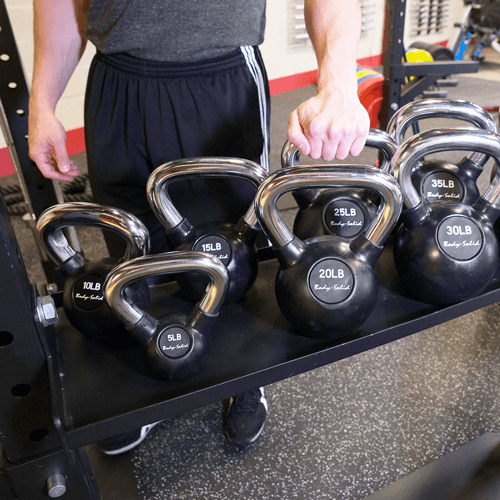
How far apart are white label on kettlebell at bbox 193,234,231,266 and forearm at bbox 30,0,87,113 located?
0.47 meters

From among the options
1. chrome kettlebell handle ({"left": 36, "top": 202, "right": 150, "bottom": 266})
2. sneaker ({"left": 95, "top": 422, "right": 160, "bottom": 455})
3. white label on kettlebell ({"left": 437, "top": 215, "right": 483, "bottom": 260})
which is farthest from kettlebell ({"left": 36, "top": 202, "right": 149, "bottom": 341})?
sneaker ({"left": 95, "top": 422, "right": 160, "bottom": 455})

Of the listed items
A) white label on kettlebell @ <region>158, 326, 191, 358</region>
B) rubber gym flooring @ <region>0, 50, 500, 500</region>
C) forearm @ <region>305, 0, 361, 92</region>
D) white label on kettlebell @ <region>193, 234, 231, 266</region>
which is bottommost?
rubber gym flooring @ <region>0, 50, 500, 500</region>

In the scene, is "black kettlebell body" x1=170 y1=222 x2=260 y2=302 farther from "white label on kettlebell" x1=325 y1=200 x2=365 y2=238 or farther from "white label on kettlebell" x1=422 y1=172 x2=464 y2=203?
"white label on kettlebell" x1=422 y1=172 x2=464 y2=203

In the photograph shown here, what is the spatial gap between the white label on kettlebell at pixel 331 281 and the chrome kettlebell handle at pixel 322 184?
64 mm

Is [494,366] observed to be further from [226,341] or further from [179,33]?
[179,33]

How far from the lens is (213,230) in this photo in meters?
0.68

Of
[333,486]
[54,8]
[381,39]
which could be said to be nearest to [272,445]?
[333,486]

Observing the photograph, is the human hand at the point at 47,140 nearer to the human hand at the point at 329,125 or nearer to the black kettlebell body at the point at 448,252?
the human hand at the point at 329,125

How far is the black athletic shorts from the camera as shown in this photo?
90 centimetres

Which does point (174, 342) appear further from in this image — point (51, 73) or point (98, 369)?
point (51, 73)

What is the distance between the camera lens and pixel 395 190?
22.5 inches

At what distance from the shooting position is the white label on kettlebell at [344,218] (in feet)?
2.35

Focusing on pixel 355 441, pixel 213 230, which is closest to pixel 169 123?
pixel 213 230

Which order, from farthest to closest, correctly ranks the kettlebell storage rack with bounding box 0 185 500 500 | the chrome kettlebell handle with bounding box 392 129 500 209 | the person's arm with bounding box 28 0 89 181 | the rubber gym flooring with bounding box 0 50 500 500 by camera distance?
the rubber gym flooring with bounding box 0 50 500 500 < the person's arm with bounding box 28 0 89 181 < the chrome kettlebell handle with bounding box 392 129 500 209 < the kettlebell storage rack with bounding box 0 185 500 500
